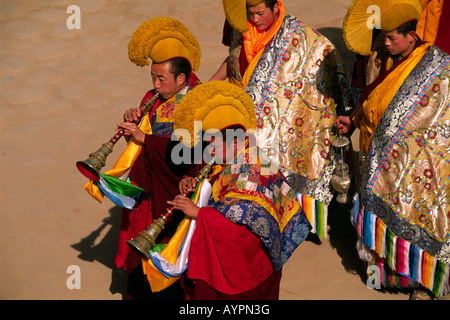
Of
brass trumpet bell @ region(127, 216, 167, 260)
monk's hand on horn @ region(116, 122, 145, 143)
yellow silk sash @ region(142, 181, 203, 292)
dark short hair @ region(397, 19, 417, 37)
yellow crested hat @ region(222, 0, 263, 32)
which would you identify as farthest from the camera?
yellow crested hat @ region(222, 0, 263, 32)

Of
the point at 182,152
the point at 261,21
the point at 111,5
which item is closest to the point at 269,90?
the point at 261,21

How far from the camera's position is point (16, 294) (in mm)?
5066

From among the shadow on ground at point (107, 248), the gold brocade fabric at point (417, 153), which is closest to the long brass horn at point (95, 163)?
the shadow on ground at point (107, 248)

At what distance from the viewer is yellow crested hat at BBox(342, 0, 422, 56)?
4.35m

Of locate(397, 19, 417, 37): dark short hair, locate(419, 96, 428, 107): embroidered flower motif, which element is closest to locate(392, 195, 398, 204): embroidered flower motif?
locate(419, 96, 428, 107): embroidered flower motif

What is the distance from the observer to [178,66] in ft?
15.3

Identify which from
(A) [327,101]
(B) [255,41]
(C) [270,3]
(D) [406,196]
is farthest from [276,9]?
(D) [406,196]

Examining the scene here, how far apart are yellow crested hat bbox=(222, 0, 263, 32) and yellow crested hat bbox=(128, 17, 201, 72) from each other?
0.47m

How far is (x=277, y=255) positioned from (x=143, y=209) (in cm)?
119

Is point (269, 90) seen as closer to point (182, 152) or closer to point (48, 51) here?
point (182, 152)

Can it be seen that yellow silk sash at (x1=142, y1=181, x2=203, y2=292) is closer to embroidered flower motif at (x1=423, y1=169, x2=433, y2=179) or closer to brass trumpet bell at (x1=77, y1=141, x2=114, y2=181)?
brass trumpet bell at (x1=77, y1=141, x2=114, y2=181)

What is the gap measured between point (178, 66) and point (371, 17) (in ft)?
4.29

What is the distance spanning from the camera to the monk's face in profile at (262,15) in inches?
198

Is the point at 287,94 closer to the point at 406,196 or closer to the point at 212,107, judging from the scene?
the point at 406,196
